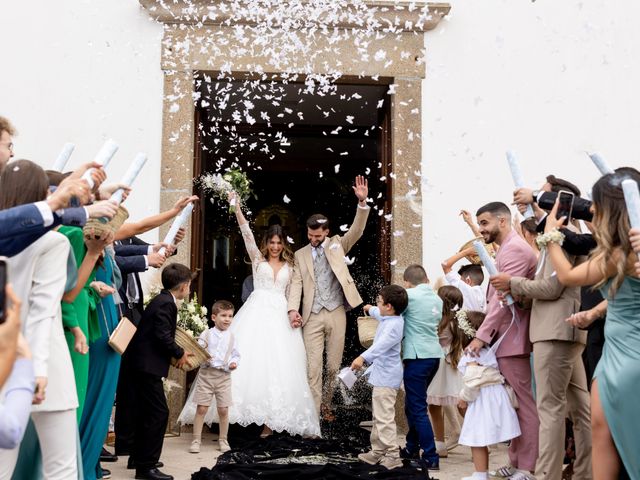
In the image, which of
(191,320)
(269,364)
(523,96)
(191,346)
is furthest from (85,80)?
(523,96)

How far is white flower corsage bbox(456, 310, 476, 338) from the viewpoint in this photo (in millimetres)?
5527

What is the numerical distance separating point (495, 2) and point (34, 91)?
4.61 m

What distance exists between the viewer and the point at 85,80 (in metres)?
7.57

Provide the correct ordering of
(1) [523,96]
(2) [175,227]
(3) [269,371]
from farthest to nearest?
(1) [523,96], (3) [269,371], (2) [175,227]

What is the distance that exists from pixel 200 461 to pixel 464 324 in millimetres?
2188

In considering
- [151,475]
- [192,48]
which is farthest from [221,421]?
[192,48]

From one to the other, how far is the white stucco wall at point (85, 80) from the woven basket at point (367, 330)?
237 cm

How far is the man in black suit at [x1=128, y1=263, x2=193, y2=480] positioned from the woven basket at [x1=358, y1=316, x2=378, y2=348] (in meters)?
1.68

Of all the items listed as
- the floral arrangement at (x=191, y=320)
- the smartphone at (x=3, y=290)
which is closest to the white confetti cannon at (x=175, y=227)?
the floral arrangement at (x=191, y=320)

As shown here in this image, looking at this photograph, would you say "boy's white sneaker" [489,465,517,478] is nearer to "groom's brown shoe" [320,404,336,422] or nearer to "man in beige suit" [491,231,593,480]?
"man in beige suit" [491,231,593,480]

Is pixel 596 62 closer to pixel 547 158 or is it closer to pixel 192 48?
pixel 547 158

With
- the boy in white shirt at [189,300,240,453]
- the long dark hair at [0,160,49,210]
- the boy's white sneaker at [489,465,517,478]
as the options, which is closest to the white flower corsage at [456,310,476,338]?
the boy's white sneaker at [489,465,517,478]

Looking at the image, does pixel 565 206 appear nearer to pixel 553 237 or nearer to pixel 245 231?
pixel 553 237

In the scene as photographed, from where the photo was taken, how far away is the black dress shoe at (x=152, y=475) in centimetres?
502
